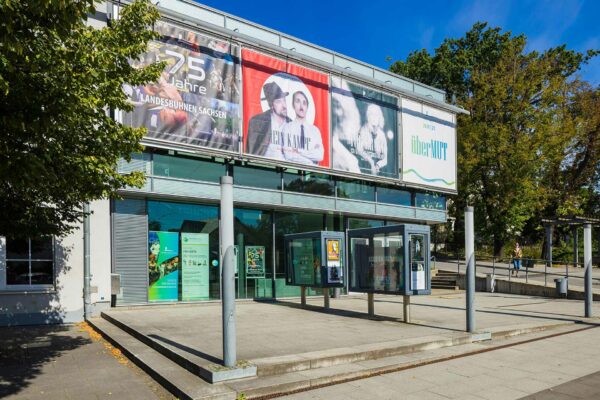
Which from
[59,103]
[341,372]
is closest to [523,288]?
[341,372]

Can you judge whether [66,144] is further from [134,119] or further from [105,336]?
[134,119]

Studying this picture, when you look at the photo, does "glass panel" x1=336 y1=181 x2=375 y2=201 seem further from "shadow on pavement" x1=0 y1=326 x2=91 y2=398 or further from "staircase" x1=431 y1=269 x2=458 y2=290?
"shadow on pavement" x1=0 y1=326 x2=91 y2=398

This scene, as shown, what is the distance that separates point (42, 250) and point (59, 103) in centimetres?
831

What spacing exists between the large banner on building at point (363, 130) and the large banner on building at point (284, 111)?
1.92 feet

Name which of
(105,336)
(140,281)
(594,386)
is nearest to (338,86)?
(140,281)

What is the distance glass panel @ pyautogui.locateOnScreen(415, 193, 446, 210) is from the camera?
885 inches

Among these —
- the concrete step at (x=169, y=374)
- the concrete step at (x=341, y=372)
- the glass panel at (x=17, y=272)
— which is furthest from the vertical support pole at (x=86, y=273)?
the concrete step at (x=341, y=372)

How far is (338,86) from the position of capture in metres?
19.2

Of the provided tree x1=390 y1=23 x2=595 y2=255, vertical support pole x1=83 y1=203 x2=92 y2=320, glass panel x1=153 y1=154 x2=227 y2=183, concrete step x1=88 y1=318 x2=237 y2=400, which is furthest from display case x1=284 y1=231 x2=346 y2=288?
tree x1=390 y1=23 x2=595 y2=255

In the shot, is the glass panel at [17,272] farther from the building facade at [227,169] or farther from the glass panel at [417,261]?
the glass panel at [417,261]

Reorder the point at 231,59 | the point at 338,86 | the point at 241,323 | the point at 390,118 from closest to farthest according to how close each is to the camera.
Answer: the point at 241,323 → the point at 231,59 → the point at 338,86 → the point at 390,118

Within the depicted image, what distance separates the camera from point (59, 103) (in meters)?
5.46

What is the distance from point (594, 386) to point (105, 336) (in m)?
8.60

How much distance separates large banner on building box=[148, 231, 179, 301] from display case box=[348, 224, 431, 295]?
5.38 meters
